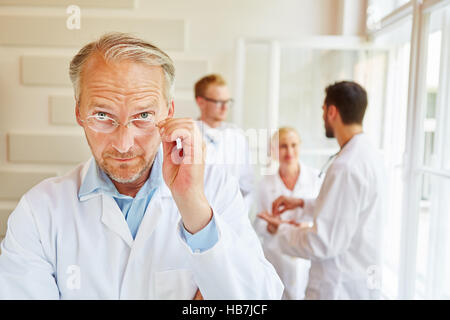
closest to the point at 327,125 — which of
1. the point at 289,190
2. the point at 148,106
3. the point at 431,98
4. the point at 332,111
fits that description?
the point at 332,111

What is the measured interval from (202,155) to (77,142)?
0.66 feet

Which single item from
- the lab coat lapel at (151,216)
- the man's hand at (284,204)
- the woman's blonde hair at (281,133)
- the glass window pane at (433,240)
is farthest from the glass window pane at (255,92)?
the glass window pane at (433,240)

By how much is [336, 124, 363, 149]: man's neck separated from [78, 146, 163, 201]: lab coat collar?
37 centimetres

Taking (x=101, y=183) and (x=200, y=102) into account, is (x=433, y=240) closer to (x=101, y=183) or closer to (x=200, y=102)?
(x=200, y=102)

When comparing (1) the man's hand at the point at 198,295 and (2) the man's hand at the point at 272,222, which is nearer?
(1) the man's hand at the point at 198,295

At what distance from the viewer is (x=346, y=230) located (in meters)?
0.78

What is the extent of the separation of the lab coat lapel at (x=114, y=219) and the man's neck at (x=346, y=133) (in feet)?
1.39

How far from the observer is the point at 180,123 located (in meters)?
0.54

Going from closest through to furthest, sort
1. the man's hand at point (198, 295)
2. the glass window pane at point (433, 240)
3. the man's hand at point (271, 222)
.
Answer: the man's hand at point (198, 295) < the man's hand at point (271, 222) < the glass window pane at point (433, 240)

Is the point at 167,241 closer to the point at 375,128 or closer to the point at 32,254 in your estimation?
the point at 32,254

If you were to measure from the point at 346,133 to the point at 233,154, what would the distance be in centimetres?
24

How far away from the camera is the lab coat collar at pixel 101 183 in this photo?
1.91 ft

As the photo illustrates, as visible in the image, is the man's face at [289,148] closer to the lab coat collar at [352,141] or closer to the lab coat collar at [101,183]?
the lab coat collar at [352,141]

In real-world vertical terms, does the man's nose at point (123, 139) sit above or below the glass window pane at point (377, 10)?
below
